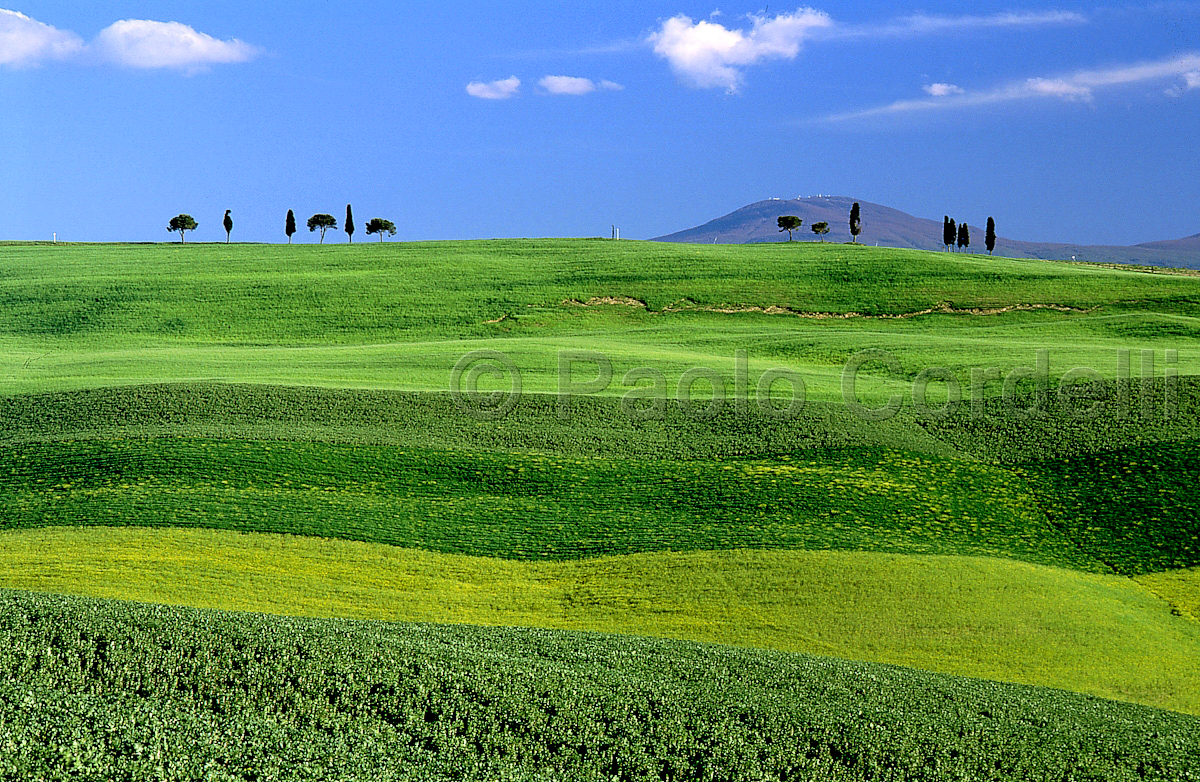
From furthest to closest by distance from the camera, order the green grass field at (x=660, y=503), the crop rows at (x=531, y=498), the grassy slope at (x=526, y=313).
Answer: the grassy slope at (x=526, y=313) < the crop rows at (x=531, y=498) < the green grass field at (x=660, y=503)

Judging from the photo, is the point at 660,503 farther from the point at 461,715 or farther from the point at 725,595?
the point at 461,715

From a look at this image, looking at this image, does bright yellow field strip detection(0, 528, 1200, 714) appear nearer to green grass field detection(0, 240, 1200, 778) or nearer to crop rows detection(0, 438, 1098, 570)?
green grass field detection(0, 240, 1200, 778)

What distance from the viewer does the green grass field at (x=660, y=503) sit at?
21.9 metres

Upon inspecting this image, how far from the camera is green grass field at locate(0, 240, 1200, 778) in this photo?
21875 millimetres

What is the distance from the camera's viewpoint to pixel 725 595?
23.6 m
